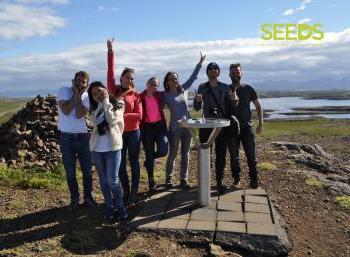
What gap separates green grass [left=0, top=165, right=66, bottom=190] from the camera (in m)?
11.5

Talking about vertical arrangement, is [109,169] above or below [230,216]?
above

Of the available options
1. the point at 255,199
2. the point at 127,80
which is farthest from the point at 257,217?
the point at 127,80

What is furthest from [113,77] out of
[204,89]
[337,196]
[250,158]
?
[337,196]

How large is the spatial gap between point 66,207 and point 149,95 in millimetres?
2997

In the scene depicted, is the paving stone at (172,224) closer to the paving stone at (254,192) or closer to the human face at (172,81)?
the paving stone at (254,192)

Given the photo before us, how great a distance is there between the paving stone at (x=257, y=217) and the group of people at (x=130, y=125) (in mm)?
1529

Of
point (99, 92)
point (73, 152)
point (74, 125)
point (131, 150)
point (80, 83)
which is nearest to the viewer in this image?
point (99, 92)

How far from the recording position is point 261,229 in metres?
8.59

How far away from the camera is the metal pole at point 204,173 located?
949 centimetres

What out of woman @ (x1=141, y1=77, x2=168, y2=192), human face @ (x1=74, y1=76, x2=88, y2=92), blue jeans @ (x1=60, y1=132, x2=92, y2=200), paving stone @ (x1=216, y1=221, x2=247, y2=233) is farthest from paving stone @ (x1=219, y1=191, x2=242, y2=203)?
human face @ (x1=74, y1=76, x2=88, y2=92)

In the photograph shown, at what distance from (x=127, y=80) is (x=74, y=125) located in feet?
4.45

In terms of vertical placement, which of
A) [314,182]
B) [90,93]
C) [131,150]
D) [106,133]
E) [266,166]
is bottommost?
[314,182]

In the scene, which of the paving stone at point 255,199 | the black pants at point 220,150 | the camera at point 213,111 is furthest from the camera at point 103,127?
the paving stone at point 255,199

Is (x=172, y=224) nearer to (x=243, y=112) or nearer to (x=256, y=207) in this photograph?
(x=256, y=207)
